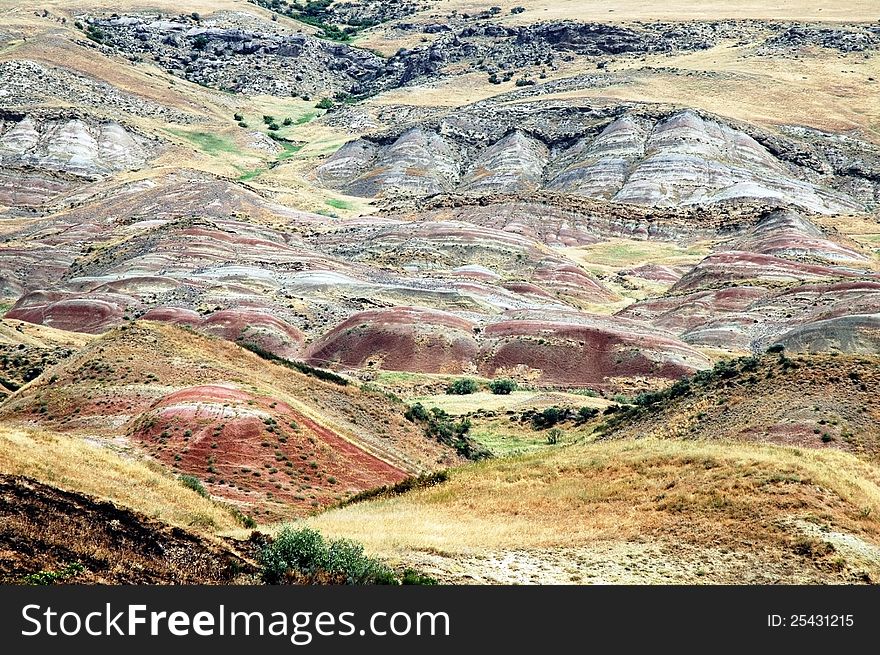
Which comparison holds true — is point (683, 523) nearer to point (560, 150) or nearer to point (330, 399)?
point (330, 399)

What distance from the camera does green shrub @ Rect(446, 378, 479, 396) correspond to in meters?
61.4

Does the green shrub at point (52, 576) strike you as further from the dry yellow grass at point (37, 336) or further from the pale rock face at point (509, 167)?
the pale rock face at point (509, 167)

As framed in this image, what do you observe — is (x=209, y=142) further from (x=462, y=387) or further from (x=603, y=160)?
(x=462, y=387)

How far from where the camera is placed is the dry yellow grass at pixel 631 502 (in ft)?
64.5

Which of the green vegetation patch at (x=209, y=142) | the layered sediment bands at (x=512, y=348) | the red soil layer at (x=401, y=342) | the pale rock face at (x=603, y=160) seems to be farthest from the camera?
the green vegetation patch at (x=209, y=142)

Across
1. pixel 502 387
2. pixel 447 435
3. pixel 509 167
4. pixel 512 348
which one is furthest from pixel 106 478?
pixel 509 167

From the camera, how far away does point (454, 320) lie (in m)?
73.8

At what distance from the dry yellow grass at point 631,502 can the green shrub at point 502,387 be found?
33.9 meters

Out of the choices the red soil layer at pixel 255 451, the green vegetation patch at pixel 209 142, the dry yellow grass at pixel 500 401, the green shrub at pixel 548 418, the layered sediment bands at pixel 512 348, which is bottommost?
the green vegetation patch at pixel 209 142

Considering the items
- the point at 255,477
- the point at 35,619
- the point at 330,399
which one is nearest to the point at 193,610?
the point at 35,619

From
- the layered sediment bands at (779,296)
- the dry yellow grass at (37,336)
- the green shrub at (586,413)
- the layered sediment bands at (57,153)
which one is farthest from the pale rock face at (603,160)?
the green shrub at (586,413)

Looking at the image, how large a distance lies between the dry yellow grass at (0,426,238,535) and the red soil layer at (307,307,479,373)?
42.7 metres

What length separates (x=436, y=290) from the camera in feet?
271

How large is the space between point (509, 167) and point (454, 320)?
7263 centimetres
